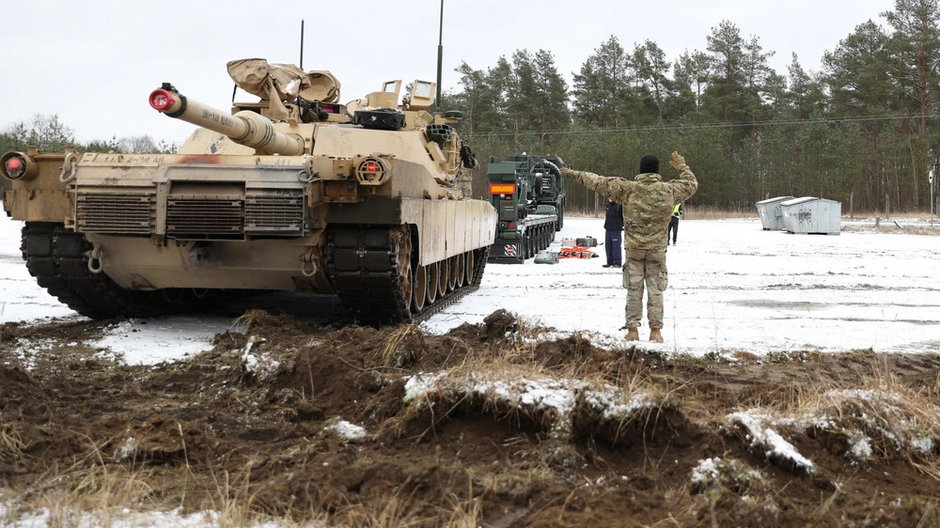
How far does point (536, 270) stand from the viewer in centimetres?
1692

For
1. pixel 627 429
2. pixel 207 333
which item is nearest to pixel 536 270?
pixel 207 333

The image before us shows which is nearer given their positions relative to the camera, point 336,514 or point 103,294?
point 336,514

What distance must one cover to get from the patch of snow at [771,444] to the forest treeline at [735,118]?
1634 inches

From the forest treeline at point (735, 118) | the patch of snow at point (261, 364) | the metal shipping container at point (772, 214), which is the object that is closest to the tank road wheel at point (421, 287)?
the patch of snow at point (261, 364)

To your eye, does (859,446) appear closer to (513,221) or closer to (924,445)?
(924,445)

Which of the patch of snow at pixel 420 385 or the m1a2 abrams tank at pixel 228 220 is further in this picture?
the m1a2 abrams tank at pixel 228 220

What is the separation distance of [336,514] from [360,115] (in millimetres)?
7581

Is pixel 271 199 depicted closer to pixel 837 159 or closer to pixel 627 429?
pixel 627 429

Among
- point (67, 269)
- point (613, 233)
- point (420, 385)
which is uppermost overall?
point (613, 233)

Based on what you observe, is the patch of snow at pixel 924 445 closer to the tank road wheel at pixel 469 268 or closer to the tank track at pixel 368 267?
the tank track at pixel 368 267

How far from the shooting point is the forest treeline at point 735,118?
1887 inches

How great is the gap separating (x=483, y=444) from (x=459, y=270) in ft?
27.4

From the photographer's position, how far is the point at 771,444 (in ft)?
13.3

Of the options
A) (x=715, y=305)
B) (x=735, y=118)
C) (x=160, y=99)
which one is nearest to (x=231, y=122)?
(x=160, y=99)
